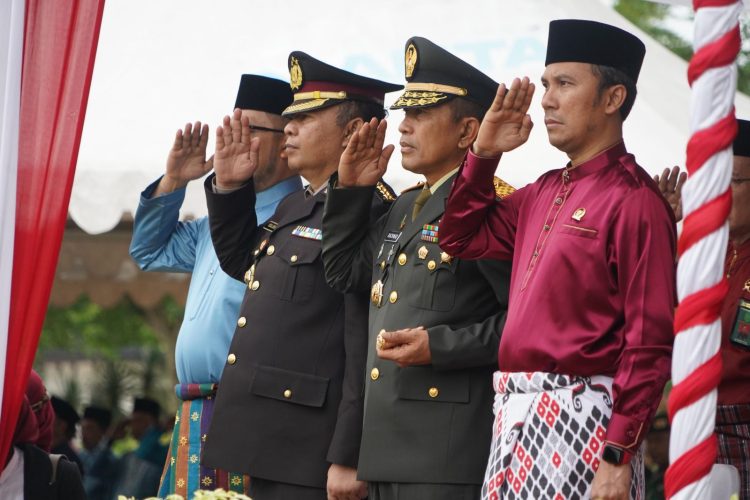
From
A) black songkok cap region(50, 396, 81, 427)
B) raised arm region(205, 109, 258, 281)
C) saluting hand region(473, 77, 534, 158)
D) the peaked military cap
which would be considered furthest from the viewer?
black songkok cap region(50, 396, 81, 427)

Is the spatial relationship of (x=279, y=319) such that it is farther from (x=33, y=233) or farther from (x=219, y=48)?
(x=219, y=48)

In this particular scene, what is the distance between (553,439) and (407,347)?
0.64 m

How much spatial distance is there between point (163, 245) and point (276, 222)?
0.96 metres

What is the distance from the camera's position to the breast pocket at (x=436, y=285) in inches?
166

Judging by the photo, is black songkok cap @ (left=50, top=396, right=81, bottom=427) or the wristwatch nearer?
the wristwatch

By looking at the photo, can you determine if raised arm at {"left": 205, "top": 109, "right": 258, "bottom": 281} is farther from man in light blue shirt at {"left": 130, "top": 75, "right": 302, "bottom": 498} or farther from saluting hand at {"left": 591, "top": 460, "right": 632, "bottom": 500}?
saluting hand at {"left": 591, "top": 460, "right": 632, "bottom": 500}

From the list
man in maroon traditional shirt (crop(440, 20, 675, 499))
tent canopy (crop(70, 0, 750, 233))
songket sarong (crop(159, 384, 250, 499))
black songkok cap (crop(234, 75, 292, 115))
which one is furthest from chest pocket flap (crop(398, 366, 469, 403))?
tent canopy (crop(70, 0, 750, 233))

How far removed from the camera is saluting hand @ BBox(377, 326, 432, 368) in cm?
403

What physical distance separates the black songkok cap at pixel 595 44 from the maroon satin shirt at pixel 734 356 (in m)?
1.09

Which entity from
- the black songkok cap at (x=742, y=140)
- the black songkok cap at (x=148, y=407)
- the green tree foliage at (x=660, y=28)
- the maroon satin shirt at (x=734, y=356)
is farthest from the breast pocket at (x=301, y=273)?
the green tree foliage at (x=660, y=28)

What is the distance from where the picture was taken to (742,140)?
481 cm

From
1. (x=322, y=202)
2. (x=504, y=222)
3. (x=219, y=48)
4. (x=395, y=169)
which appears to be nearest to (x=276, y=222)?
(x=322, y=202)

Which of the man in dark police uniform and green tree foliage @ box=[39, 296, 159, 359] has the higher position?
the man in dark police uniform

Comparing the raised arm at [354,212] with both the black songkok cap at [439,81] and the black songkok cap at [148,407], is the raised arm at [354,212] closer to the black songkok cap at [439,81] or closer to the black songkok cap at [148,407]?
the black songkok cap at [439,81]
